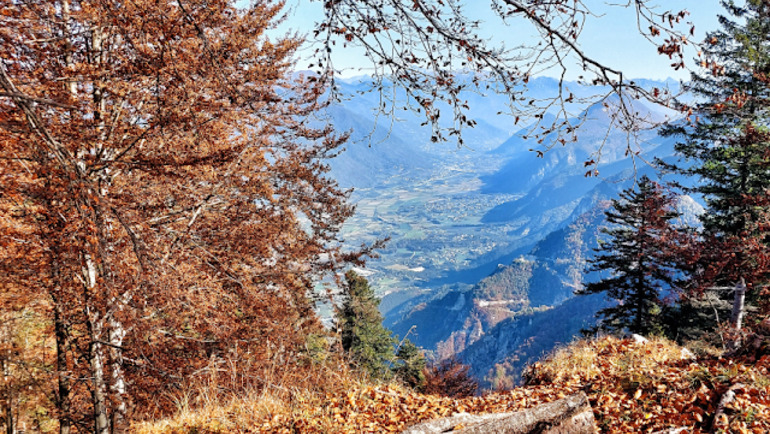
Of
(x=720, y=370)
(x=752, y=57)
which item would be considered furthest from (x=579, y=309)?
(x=720, y=370)

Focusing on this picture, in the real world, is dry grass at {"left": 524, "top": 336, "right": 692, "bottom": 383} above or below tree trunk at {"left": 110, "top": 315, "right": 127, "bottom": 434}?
below

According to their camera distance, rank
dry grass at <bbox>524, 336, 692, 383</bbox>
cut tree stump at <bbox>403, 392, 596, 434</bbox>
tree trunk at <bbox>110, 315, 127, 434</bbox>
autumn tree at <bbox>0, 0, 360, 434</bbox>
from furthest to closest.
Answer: tree trunk at <bbox>110, 315, 127, 434</bbox>
dry grass at <bbox>524, 336, 692, 383</bbox>
autumn tree at <bbox>0, 0, 360, 434</bbox>
cut tree stump at <bbox>403, 392, 596, 434</bbox>

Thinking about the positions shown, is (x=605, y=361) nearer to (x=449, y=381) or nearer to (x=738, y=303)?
(x=738, y=303)

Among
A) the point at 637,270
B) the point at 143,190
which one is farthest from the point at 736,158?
the point at 143,190

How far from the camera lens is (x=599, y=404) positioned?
14.5 feet

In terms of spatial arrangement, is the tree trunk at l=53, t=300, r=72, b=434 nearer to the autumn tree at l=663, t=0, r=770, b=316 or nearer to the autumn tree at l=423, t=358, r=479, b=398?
the autumn tree at l=663, t=0, r=770, b=316

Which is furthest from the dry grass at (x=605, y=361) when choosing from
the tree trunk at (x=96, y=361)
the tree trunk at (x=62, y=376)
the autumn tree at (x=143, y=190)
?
the tree trunk at (x=62, y=376)

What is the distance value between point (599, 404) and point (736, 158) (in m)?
14.2

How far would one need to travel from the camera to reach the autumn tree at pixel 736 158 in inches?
411

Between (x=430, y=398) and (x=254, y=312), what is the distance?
19.9 ft

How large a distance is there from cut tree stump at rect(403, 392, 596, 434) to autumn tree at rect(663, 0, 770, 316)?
878 centimetres

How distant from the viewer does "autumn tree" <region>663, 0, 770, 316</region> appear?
10.4 metres

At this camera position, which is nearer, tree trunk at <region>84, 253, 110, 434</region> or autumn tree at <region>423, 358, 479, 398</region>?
tree trunk at <region>84, 253, 110, 434</region>

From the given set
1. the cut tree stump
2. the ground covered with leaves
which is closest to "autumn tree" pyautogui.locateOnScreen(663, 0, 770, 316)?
the ground covered with leaves
